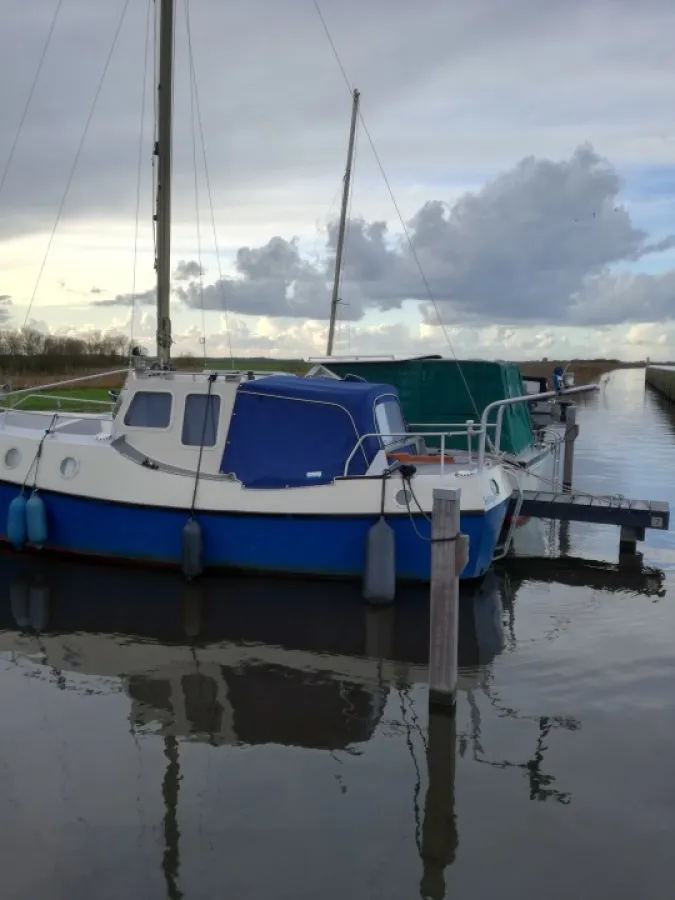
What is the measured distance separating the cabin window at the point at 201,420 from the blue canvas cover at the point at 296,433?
273 mm

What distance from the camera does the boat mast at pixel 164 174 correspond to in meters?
10.6

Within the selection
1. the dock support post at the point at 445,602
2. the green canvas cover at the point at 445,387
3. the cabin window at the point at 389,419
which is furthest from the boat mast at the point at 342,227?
the dock support post at the point at 445,602

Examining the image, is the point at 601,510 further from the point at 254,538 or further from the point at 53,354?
the point at 53,354

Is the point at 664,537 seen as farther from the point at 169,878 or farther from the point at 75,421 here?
the point at 169,878

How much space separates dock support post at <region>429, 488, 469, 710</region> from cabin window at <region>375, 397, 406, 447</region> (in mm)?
3934

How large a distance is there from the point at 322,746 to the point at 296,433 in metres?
4.84

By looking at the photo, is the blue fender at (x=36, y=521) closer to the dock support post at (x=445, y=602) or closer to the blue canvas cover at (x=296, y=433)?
the blue canvas cover at (x=296, y=433)

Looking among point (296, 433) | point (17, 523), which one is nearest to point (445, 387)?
point (296, 433)

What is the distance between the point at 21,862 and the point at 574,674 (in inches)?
201

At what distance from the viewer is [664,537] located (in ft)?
44.0

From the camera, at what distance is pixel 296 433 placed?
1020 cm

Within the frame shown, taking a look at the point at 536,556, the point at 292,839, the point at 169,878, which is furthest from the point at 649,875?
the point at 536,556

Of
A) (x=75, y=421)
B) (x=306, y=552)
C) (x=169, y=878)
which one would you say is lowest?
(x=169, y=878)

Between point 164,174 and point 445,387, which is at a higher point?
point 164,174
